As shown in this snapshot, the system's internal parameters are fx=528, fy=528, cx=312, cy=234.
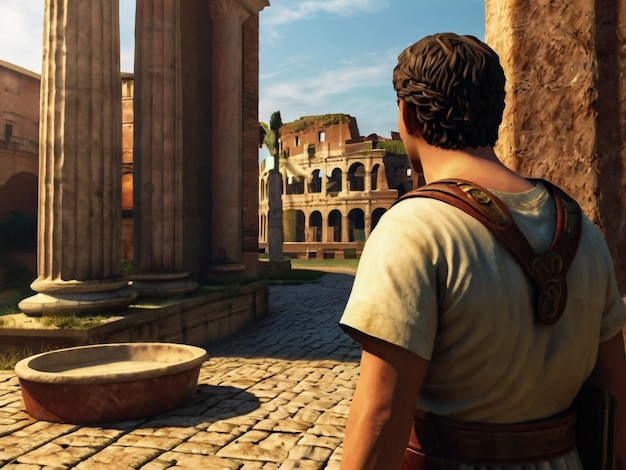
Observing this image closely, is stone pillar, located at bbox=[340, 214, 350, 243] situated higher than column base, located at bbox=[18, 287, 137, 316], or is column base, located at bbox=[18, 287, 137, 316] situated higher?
stone pillar, located at bbox=[340, 214, 350, 243]

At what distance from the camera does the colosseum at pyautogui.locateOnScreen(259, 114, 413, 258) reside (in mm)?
44250

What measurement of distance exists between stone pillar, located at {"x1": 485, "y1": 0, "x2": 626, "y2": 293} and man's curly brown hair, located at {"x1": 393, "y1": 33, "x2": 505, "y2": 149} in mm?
1136

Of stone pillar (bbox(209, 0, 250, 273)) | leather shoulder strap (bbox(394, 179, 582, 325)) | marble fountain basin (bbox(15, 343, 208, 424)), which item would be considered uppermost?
stone pillar (bbox(209, 0, 250, 273))

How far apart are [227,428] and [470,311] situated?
442 centimetres

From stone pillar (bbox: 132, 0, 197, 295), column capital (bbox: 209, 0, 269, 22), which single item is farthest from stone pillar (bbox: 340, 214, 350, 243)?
stone pillar (bbox: 132, 0, 197, 295)

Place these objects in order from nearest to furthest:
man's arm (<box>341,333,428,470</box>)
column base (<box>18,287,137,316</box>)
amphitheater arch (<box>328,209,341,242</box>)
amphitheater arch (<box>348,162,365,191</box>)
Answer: man's arm (<box>341,333,428,470</box>) < column base (<box>18,287,137,316</box>) < amphitheater arch (<box>348,162,365,191</box>) < amphitheater arch (<box>328,209,341,242</box>)

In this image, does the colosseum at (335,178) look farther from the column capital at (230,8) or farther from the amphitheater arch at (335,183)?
the column capital at (230,8)

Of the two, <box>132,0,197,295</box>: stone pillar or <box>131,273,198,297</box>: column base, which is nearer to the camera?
<box>131,273,198,297</box>: column base

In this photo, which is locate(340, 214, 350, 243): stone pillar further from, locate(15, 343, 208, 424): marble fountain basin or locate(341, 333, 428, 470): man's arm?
locate(341, 333, 428, 470): man's arm

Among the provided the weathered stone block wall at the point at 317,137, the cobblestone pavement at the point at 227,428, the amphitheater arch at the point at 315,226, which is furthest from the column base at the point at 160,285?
the weathered stone block wall at the point at 317,137

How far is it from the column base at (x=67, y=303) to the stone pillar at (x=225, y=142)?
3.88 meters

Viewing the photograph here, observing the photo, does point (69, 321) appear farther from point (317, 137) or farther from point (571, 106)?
point (317, 137)

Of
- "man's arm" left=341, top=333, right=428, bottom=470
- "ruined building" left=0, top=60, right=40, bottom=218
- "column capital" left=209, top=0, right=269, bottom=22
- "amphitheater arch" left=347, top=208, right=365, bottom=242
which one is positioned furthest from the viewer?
"amphitheater arch" left=347, top=208, right=365, bottom=242

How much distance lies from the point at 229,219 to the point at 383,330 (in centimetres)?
1074
